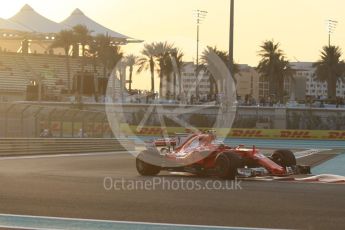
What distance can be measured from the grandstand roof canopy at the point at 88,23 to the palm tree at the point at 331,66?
22.6 m

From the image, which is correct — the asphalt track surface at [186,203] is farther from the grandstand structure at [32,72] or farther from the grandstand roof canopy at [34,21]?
the grandstand roof canopy at [34,21]

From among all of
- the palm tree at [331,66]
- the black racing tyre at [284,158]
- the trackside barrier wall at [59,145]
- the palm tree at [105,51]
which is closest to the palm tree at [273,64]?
the palm tree at [331,66]

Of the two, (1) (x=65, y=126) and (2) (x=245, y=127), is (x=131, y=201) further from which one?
(2) (x=245, y=127)

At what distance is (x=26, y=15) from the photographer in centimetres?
8938

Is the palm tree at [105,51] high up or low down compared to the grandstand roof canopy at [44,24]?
down

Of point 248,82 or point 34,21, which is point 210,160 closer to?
point 34,21

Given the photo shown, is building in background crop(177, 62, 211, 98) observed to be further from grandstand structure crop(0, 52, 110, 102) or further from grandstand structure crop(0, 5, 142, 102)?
grandstand structure crop(0, 52, 110, 102)

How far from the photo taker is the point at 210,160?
1847 centimetres

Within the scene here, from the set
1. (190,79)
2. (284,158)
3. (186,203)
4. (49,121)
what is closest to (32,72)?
(190,79)

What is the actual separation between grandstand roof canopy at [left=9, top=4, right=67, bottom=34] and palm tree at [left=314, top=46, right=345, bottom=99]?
29.6m

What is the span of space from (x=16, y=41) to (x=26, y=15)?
13.6 feet

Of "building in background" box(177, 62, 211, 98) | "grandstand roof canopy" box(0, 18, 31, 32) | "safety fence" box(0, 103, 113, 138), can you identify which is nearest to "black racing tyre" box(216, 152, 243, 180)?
"safety fence" box(0, 103, 113, 138)

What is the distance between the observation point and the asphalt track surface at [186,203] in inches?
420

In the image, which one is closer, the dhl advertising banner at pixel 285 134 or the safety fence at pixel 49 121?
the safety fence at pixel 49 121
